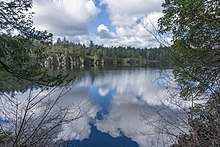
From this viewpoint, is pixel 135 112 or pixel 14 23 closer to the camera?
pixel 14 23

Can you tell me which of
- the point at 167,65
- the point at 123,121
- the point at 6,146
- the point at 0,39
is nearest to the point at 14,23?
the point at 0,39

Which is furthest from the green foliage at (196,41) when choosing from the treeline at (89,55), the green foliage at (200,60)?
the treeline at (89,55)

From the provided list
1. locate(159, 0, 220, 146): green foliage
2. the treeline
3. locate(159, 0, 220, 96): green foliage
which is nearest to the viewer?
locate(159, 0, 220, 146): green foliage

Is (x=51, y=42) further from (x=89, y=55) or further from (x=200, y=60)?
(x=89, y=55)

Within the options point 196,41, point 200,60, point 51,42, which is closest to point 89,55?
point 51,42

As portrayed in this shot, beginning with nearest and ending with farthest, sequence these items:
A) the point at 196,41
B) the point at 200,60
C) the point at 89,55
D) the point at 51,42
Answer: the point at 200,60 → the point at 196,41 → the point at 51,42 → the point at 89,55

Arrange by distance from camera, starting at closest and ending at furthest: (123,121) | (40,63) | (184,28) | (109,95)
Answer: (184,28)
(40,63)
(123,121)
(109,95)

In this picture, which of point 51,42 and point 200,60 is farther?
point 51,42

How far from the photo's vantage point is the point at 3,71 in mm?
5914

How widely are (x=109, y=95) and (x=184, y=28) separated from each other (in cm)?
1961

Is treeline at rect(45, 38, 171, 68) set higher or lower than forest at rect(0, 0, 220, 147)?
lower


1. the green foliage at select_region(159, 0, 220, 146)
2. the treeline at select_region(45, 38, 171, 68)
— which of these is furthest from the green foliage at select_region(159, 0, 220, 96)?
the treeline at select_region(45, 38, 171, 68)

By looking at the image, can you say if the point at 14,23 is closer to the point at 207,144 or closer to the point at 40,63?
the point at 40,63

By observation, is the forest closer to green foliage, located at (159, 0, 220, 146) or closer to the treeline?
green foliage, located at (159, 0, 220, 146)
